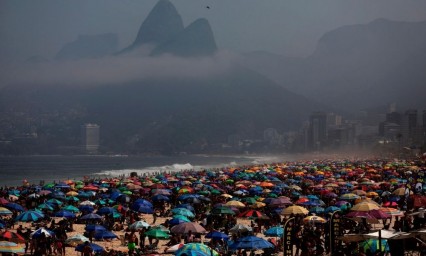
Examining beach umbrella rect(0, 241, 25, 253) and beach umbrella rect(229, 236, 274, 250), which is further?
beach umbrella rect(229, 236, 274, 250)

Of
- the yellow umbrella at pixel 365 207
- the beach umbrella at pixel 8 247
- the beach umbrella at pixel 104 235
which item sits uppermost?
the yellow umbrella at pixel 365 207

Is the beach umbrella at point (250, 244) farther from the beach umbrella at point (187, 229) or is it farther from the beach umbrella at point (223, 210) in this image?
the beach umbrella at point (223, 210)

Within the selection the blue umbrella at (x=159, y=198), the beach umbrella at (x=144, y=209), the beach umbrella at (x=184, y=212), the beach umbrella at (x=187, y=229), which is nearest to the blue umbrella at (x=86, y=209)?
the beach umbrella at (x=144, y=209)

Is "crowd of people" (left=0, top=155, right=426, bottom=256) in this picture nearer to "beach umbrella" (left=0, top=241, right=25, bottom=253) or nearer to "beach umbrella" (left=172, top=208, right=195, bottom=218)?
"beach umbrella" (left=172, top=208, right=195, bottom=218)

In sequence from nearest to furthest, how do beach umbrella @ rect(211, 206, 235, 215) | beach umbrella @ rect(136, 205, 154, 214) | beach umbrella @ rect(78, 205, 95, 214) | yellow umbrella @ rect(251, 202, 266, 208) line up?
beach umbrella @ rect(211, 206, 235, 215) → beach umbrella @ rect(136, 205, 154, 214) → beach umbrella @ rect(78, 205, 95, 214) → yellow umbrella @ rect(251, 202, 266, 208)

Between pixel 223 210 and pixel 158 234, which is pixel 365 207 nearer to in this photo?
pixel 223 210

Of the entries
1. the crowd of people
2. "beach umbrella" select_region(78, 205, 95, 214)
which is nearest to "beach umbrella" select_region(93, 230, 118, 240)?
the crowd of people

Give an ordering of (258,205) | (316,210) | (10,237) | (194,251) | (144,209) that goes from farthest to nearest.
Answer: (258,205) → (316,210) → (144,209) → (10,237) → (194,251)

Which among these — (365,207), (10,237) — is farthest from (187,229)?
(365,207)

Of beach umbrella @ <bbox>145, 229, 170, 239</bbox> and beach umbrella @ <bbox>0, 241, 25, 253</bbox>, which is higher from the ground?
beach umbrella @ <bbox>0, 241, 25, 253</bbox>

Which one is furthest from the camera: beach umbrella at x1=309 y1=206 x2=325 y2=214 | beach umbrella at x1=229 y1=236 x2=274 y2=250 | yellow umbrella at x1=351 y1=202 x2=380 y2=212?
beach umbrella at x1=309 y1=206 x2=325 y2=214

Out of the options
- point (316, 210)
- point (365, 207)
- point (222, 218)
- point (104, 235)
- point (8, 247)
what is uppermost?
point (365, 207)

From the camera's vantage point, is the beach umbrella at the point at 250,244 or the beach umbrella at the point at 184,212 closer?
the beach umbrella at the point at 250,244
